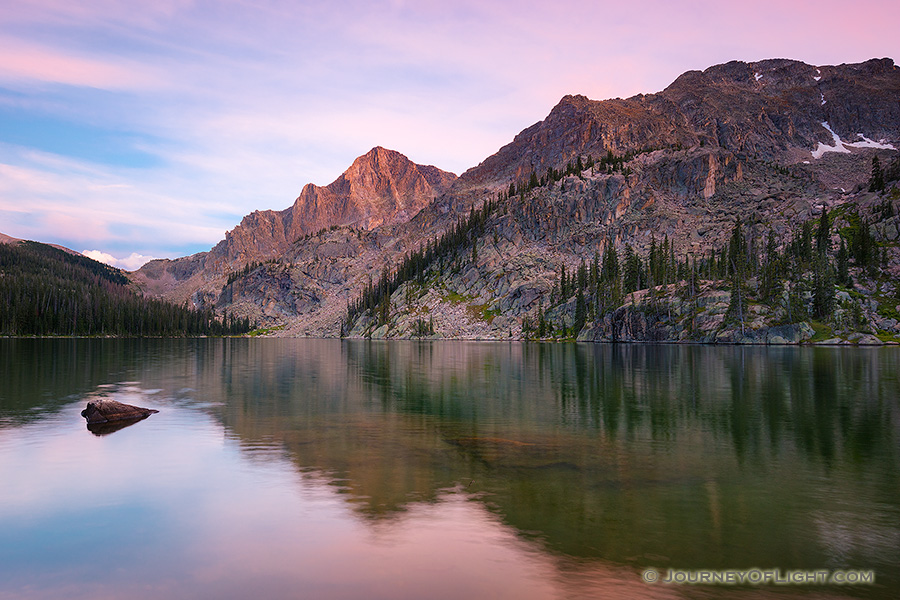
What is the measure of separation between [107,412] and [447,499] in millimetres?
28976

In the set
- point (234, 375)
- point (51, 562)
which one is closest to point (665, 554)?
point (51, 562)

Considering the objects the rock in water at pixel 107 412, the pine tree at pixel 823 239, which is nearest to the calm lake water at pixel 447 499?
the rock in water at pixel 107 412

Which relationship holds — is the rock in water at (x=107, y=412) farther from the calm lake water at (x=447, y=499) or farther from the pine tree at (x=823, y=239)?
the pine tree at (x=823, y=239)

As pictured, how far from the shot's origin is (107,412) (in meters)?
35.2

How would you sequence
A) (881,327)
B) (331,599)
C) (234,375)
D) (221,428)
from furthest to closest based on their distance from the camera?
1. (881,327)
2. (234,375)
3. (221,428)
4. (331,599)

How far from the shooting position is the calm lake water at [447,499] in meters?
13.1

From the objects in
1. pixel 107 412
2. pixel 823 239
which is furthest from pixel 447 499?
pixel 823 239

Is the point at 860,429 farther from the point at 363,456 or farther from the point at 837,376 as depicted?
the point at 837,376

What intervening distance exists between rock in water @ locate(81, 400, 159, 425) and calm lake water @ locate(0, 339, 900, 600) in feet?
4.56

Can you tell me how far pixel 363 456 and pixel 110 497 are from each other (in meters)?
10.6

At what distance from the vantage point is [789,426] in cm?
3234

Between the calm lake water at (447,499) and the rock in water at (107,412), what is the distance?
1.39 meters

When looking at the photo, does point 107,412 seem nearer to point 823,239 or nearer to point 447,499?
point 447,499

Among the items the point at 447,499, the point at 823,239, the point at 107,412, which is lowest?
the point at 447,499
